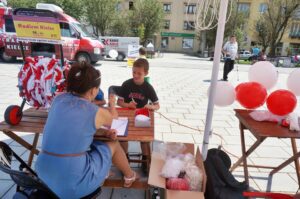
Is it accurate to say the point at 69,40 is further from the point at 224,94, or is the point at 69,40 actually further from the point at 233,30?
the point at 233,30

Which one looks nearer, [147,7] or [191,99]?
[191,99]

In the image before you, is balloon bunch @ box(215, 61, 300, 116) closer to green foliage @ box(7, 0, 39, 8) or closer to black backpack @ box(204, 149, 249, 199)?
black backpack @ box(204, 149, 249, 199)

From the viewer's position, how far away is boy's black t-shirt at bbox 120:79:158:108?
269cm

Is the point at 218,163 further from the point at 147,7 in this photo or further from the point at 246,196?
the point at 147,7

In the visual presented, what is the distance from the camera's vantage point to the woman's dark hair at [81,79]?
1498mm

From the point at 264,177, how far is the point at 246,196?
1263mm

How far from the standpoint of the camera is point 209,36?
2877 centimetres

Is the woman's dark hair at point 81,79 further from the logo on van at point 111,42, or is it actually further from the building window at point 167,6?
the building window at point 167,6

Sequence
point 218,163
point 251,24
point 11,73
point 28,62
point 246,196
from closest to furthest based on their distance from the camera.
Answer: point 246,196
point 218,163
point 28,62
point 11,73
point 251,24

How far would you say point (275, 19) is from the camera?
26.3 m

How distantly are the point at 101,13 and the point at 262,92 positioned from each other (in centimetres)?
2454

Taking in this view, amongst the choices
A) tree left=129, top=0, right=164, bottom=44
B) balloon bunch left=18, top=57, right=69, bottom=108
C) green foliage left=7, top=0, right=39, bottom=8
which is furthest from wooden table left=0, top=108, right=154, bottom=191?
green foliage left=7, top=0, right=39, bottom=8

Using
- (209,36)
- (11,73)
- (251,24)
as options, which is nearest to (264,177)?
(11,73)

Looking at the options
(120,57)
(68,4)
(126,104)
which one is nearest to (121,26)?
(68,4)
